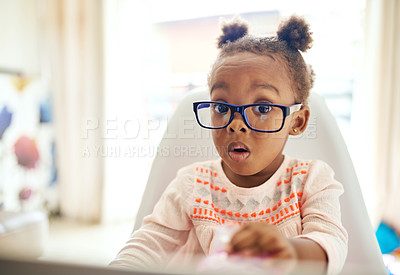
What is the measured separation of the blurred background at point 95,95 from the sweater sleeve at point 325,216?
0.09 meters

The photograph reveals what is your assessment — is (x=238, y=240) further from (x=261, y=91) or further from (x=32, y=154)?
(x=32, y=154)

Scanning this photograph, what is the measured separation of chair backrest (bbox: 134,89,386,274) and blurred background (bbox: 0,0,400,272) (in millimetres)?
23

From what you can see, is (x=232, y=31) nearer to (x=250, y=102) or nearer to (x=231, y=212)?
(x=250, y=102)

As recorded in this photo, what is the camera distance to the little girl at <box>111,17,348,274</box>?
0.40 metres

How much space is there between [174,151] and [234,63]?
22 centimetres

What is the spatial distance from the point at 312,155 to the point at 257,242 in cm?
27

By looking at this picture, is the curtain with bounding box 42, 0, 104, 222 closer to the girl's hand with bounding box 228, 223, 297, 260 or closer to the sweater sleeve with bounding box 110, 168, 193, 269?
the sweater sleeve with bounding box 110, 168, 193, 269

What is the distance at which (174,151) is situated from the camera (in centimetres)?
56

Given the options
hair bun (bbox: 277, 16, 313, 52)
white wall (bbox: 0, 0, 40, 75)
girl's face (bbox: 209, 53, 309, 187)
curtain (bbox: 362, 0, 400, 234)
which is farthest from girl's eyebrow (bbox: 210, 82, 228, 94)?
white wall (bbox: 0, 0, 40, 75)

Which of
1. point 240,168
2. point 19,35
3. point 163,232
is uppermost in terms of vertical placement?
point 19,35

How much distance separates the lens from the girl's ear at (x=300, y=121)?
Answer: 431 millimetres

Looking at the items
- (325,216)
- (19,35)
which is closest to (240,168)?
(325,216)

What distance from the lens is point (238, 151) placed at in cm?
42

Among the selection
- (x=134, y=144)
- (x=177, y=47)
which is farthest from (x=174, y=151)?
(x=177, y=47)
